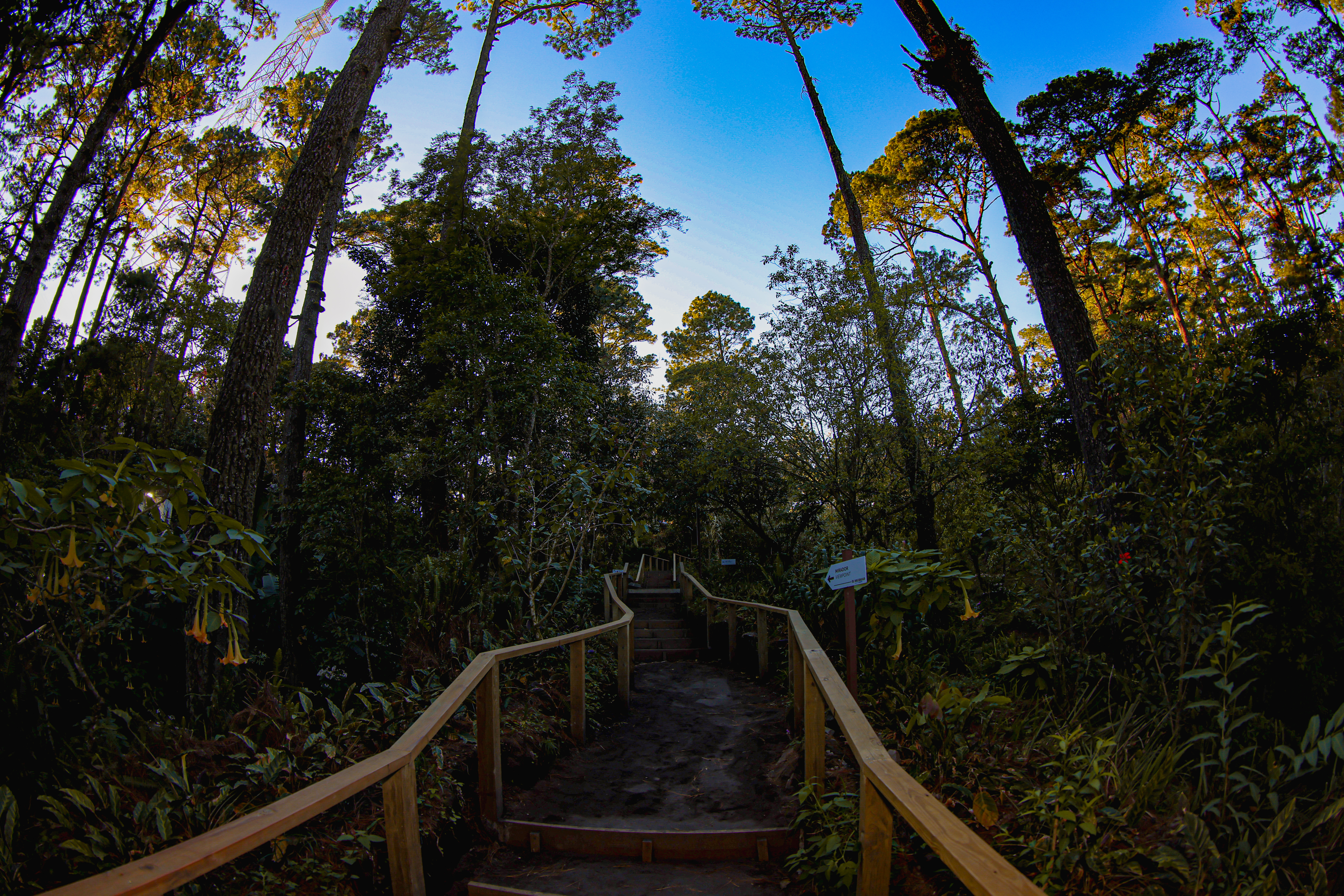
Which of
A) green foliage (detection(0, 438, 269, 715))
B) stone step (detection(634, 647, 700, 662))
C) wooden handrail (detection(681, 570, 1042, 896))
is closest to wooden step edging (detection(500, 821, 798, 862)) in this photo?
wooden handrail (detection(681, 570, 1042, 896))

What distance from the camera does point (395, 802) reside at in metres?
2.25

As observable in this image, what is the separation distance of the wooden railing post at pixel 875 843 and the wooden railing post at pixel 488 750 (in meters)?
2.03

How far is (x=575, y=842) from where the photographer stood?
10.8ft

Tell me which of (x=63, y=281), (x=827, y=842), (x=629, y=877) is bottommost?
(x=629, y=877)

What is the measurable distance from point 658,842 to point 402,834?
55.8 inches

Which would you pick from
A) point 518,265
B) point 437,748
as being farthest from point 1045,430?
point 518,265

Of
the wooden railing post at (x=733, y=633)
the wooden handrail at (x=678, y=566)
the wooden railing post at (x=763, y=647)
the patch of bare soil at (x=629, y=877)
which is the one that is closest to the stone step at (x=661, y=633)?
the wooden railing post at (x=733, y=633)

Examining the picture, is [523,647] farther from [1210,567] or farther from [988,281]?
[988,281]

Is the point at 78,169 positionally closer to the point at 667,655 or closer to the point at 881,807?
the point at 667,655

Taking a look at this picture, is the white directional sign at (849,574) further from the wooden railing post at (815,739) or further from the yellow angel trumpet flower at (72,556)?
the yellow angel trumpet flower at (72,556)

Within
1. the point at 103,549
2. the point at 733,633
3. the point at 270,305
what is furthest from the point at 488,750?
the point at 733,633

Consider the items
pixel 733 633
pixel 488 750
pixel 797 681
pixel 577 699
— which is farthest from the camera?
pixel 733 633

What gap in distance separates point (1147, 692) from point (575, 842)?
138 inches

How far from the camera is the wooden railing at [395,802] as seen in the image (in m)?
1.18
